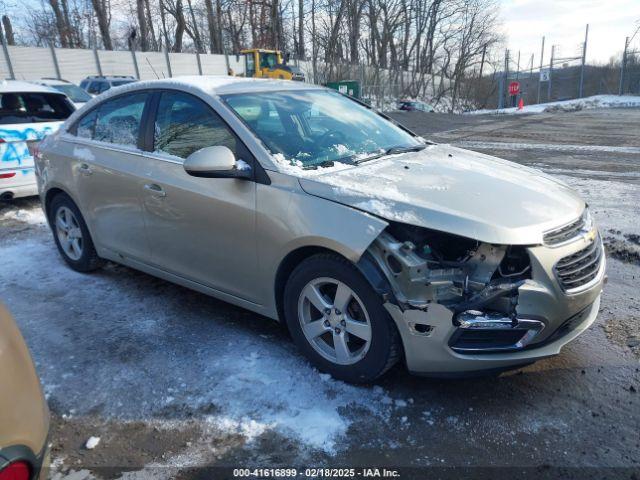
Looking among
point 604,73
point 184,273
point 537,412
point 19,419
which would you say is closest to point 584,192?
point 537,412

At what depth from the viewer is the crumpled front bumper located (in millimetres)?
2568

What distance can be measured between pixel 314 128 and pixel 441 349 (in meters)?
1.85

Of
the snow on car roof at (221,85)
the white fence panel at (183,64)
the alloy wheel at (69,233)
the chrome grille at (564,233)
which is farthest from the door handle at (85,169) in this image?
the white fence panel at (183,64)

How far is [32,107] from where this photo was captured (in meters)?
7.08

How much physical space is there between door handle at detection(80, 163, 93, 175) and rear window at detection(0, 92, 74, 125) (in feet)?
10.1

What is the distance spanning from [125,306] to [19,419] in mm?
2657

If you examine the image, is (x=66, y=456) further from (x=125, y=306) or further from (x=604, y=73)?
(x=604, y=73)

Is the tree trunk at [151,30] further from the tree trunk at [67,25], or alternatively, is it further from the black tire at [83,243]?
the black tire at [83,243]

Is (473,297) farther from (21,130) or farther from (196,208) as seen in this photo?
(21,130)

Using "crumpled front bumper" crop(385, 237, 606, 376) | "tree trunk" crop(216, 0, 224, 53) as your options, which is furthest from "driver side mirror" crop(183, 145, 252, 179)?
"tree trunk" crop(216, 0, 224, 53)

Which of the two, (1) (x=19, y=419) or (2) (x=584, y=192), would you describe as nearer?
(1) (x=19, y=419)

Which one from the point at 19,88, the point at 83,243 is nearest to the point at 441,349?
the point at 83,243

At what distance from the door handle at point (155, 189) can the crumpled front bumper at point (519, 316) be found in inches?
75.8

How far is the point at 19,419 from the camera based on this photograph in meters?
1.63
